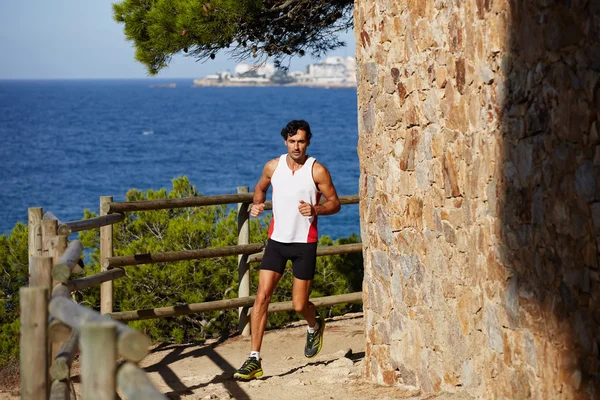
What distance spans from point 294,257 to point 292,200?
0.46m

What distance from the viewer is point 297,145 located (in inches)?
285

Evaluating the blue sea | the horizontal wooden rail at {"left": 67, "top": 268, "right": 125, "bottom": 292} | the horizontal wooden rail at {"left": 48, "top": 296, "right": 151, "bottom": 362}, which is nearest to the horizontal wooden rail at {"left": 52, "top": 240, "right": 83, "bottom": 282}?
the horizontal wooden rail at {"left": 67, "top": 268, "right": 125, "bottom": 292}

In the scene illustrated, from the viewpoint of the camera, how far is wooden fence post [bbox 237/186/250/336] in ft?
29.4

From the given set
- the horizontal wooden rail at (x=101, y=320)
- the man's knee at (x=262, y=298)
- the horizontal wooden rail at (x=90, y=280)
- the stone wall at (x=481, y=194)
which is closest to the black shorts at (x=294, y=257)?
the man's knee at (x=262, y=298)

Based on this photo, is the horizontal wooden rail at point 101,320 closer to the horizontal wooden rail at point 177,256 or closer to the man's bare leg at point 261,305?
the man's bare leg at point 261,305

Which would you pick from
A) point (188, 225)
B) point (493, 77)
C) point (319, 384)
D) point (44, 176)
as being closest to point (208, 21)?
point (188, 225)

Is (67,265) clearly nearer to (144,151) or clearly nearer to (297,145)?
(297,145)

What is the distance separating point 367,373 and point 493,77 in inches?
113

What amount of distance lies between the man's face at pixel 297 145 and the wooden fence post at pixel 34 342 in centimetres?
361

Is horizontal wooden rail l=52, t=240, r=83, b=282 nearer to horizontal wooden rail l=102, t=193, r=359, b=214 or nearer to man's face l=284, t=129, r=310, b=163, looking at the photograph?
man's face l=284, t=129, r=310, b=163

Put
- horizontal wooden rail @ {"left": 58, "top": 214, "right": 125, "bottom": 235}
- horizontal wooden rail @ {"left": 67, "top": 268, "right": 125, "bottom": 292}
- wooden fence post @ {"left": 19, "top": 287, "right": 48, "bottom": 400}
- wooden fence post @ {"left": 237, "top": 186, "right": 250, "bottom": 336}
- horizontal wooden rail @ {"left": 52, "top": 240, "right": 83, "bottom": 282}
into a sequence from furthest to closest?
wooden fence post @ {"left": 237, "top": 186, "right": 250, "bottom": 336} → horizontal wooden rail @ {"left": 58, "top": 214, "right": 125, "bottom": 235} → horizontal wooden rail @ {"left": 67, "top": 268, "right": 125, "bottom": 292} → horizontal wooden rail @ {"left": 52, "top": 240, "right": 83, "bottom": 282} → wooden fence post @ {"left": 19, "top": 287, "right": 48, "bottom": 400}

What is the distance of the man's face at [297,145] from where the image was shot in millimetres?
7230

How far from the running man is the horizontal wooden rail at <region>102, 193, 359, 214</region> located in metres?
1.20

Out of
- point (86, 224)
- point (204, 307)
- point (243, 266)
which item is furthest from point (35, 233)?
point (243, 266)
